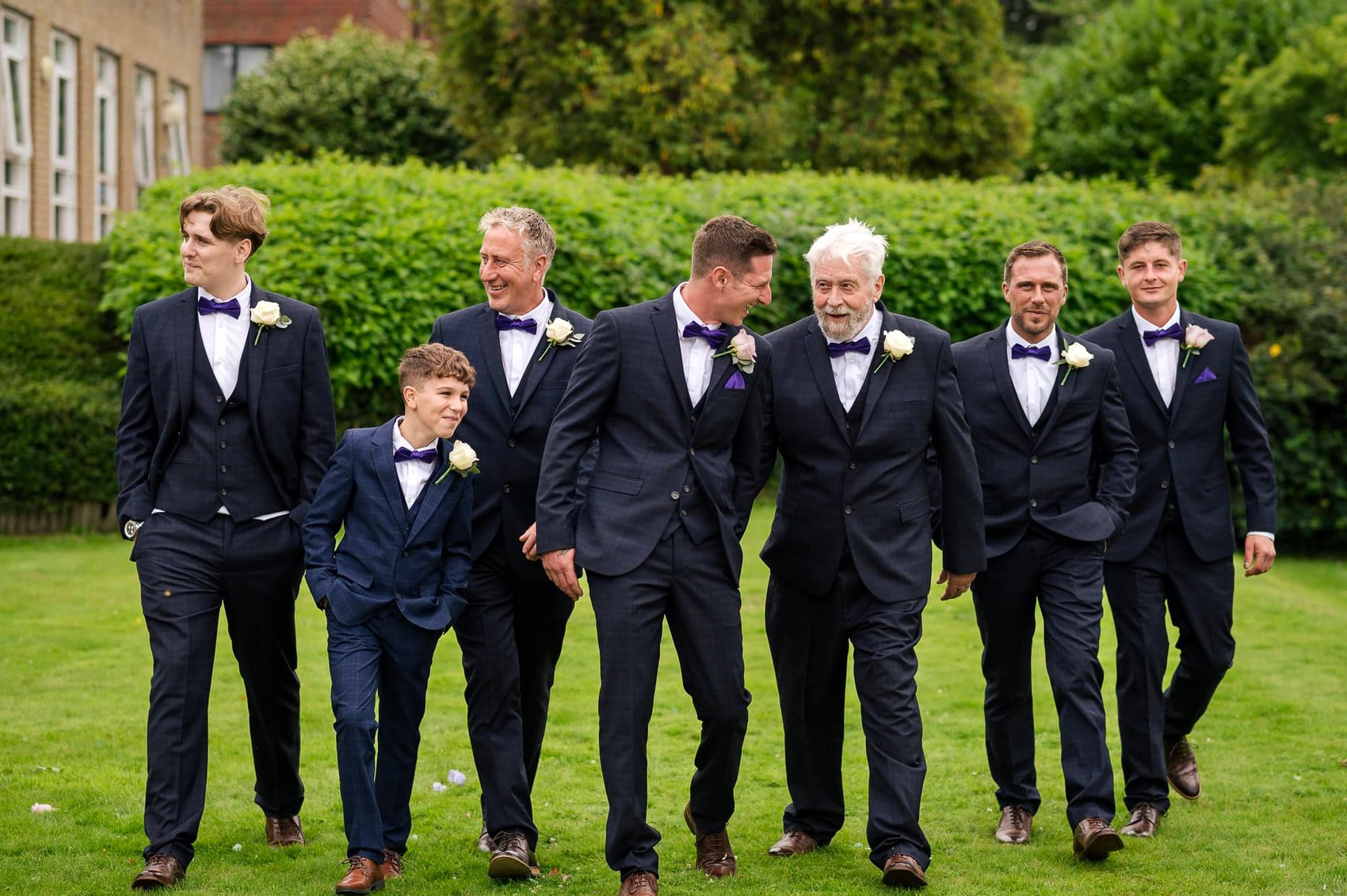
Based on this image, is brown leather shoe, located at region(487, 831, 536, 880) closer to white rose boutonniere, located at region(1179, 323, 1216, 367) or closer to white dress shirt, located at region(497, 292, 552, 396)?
white dress shirt, located at region(497, 292, 552, 396)

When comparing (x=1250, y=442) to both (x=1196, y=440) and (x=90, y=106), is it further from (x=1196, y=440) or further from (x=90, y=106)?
(x=90, y=106)

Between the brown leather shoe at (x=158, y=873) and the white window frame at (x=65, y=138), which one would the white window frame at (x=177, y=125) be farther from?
the brown leather shoe at (x=158, y=873)

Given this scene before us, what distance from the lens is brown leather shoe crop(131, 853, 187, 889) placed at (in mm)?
5621

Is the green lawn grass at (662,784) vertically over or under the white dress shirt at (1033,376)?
under

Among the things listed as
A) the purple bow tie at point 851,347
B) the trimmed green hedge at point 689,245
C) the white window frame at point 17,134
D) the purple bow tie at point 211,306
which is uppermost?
the white window frame at point 17,134

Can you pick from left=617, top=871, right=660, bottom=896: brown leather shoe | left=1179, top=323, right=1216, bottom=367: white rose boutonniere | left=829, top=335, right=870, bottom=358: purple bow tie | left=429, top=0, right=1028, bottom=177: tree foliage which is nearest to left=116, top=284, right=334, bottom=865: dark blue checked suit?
left=617, top=871, right=660, bottom=896: brown leather shoe

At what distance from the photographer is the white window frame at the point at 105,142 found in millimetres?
27078

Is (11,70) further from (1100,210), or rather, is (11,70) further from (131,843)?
(131,843)

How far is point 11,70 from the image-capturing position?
23.8 m

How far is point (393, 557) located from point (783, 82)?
20901 millimetres

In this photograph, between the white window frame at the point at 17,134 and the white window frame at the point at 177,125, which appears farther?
the white window frame at the point at 177,125

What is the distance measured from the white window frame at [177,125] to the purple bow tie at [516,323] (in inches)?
1016

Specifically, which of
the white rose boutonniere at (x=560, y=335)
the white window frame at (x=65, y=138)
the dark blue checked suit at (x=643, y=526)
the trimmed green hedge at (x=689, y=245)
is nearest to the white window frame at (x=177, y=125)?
the white window frame at (x=65, y=138)

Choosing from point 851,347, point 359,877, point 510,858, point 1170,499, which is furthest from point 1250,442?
point 359,877
